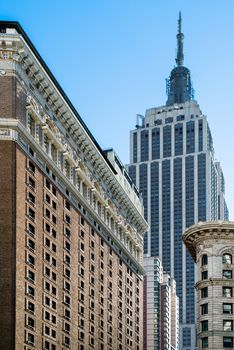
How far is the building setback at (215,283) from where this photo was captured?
370 feet

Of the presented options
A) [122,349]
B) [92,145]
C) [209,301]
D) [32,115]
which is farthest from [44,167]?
[122,349]

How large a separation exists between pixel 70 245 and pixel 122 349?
3643 centimetres

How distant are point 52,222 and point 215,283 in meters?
24.8

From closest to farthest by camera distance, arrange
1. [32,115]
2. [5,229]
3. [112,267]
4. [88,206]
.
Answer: [5,229] → [32,115] → [88,206] → [112,267]

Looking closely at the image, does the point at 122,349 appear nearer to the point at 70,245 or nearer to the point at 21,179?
the point at 70,245

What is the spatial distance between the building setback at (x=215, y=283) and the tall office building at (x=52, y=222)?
59.7 feet

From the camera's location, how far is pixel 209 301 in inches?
4523

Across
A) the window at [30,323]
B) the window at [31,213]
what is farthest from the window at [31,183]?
the window at [30,323]

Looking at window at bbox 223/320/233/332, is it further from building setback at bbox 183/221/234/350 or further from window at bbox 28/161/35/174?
window at bbox 28/161/35/174

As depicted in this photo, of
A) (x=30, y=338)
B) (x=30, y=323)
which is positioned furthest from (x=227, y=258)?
(x=30, y=338)

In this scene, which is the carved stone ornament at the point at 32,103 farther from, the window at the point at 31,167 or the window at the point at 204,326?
the window at the point at 204,326

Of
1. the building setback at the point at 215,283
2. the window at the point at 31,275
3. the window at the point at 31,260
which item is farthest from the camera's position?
the building setback at the point at 215,283

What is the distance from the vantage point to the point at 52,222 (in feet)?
361

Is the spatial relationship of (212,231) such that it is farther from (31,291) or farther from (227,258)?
(31,291)
